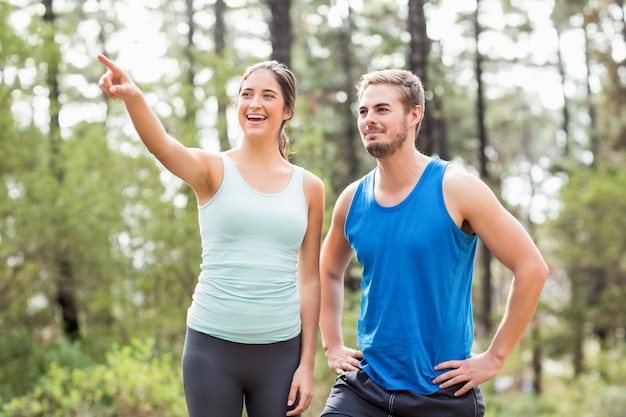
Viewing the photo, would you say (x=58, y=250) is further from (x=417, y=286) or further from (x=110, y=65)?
(x=417, y=286)

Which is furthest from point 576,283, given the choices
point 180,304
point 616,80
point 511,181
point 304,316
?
point 304,316

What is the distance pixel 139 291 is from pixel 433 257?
9.74 metres

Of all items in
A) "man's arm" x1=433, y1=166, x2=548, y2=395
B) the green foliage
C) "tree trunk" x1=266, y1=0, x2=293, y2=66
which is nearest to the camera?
"man's arm" x1=433, y1=166, x2=548, y2=395

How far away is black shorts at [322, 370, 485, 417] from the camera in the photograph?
298cm

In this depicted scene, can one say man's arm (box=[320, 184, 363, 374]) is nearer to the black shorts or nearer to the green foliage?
the black shorts

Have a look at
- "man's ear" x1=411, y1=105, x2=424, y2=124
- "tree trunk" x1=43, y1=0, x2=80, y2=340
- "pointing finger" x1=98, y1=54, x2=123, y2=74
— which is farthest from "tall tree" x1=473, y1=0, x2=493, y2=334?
"pointing finger" x1=98, y1=54, x2=123, y2=74

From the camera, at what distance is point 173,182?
1122 centimetres

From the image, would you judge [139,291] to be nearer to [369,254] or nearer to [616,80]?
[369,254]

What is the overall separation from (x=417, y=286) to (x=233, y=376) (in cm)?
83

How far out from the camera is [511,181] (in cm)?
3014

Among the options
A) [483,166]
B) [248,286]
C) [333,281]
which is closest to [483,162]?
[483,166]

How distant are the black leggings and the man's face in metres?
0.90

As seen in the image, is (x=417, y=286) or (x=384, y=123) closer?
(x=417, y=286)

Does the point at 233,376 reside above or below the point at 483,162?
below
